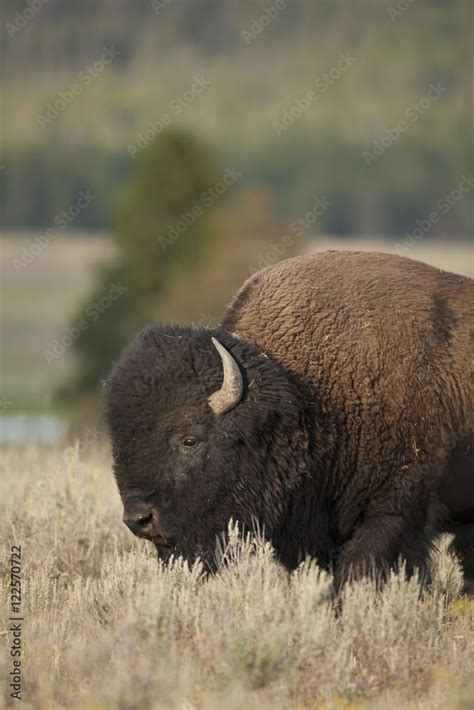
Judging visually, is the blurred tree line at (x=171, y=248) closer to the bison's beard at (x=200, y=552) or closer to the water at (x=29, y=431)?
the water at (x=29, y=431)

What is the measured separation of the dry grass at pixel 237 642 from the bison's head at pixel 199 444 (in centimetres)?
23

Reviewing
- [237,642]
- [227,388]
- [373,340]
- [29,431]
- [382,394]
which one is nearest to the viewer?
[237,642]

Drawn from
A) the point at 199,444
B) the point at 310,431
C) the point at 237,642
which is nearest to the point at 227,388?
the point at 199,444

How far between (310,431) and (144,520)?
993mm

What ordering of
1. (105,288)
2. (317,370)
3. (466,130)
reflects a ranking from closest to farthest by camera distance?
(317,370)
(105,288)
(466,130)

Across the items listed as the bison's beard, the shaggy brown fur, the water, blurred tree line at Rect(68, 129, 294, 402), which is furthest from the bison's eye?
blurred tree line at Rect(68, 129, 294, 402)

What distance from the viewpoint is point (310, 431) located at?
7.14 metres

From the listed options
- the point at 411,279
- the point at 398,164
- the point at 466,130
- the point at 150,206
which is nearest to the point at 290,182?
the point at 398,164

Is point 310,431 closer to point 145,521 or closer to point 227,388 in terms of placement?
point 227,388

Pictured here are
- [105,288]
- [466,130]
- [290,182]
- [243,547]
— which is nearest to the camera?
[243,547]

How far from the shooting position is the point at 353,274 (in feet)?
24.9

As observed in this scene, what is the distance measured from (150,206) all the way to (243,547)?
153ft

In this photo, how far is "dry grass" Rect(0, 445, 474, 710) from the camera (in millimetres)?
5551

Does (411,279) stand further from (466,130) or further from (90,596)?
(466,130)
